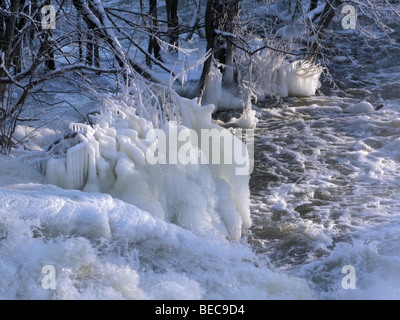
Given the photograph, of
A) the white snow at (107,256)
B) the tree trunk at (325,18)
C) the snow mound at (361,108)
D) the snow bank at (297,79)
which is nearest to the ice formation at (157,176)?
the white snow at (107,256)

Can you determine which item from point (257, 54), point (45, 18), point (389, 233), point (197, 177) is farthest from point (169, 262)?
point (257, 54)

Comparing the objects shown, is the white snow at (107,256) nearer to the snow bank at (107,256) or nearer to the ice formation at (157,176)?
the snow bank at (107,256)

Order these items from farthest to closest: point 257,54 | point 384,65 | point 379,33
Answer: point 379,33
point 384,65
point 257,54

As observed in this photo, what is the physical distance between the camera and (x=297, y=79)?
10430 mm

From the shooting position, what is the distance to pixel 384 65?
38.2 ft

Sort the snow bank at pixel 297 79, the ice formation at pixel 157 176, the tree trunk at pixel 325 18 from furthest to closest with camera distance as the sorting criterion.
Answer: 1. the snow bank at pixel 297 79
2. the tree trunk at pixel 325 18
3. the ice formation at pixel 157 176

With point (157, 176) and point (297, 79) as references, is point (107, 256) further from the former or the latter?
point (297, 79)

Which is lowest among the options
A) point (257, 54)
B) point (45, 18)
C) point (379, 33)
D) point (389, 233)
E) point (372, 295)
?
point (372, 295)

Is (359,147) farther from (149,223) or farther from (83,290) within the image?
(83,290)

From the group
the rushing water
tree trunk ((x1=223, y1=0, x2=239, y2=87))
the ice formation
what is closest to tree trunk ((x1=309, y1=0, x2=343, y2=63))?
the rushing water

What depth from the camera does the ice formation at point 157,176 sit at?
196 inches

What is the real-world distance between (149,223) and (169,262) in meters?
0.36

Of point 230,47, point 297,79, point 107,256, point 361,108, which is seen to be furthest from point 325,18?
point 107,256

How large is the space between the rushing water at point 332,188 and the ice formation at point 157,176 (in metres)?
0.41
